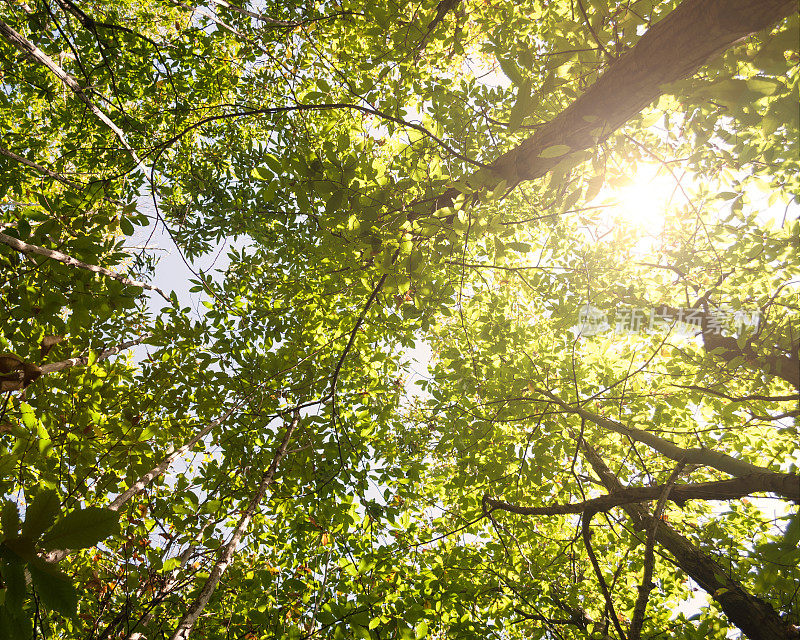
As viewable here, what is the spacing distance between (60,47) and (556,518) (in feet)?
30.6

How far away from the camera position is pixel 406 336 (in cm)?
357

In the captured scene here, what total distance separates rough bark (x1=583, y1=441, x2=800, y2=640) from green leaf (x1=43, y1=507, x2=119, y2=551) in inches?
123

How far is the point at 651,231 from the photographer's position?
15.5 ft

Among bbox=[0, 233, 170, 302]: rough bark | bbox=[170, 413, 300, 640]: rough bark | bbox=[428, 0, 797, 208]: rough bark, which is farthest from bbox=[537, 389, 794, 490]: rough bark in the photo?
bbox=[0, 233, 170, 302]: rough bark

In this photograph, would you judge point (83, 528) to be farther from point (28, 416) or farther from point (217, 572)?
point (217, 572)

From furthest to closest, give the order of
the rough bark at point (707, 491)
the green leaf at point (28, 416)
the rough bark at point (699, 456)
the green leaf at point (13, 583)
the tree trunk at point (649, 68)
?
the rough bark at point (699, 456) < the rough bark at point (707, 491) < the tree trunk at point (649, 68) < the green leaf at point (28, 416) < the green leaf at point (13, 583)

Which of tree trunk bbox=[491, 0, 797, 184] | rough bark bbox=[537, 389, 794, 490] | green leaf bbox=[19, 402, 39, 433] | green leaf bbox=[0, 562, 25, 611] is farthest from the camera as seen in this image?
rough bark bbox=[537, 389, 794, 490]

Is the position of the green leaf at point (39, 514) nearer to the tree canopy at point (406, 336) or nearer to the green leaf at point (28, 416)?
the tree canopy at point (406, 336)

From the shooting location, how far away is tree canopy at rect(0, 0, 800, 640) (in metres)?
2.04

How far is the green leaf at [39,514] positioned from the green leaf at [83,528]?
0.03 meters

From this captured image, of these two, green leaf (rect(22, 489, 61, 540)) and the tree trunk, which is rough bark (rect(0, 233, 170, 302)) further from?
the tree trunk

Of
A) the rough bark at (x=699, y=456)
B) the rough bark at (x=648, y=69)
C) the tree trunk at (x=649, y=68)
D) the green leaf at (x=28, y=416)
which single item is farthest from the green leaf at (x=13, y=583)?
the tree trunk at (x=649, y=68)

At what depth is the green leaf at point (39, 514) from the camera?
0.69m

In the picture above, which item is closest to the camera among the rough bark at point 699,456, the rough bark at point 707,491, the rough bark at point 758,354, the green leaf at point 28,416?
the green leaf at point 28,416
